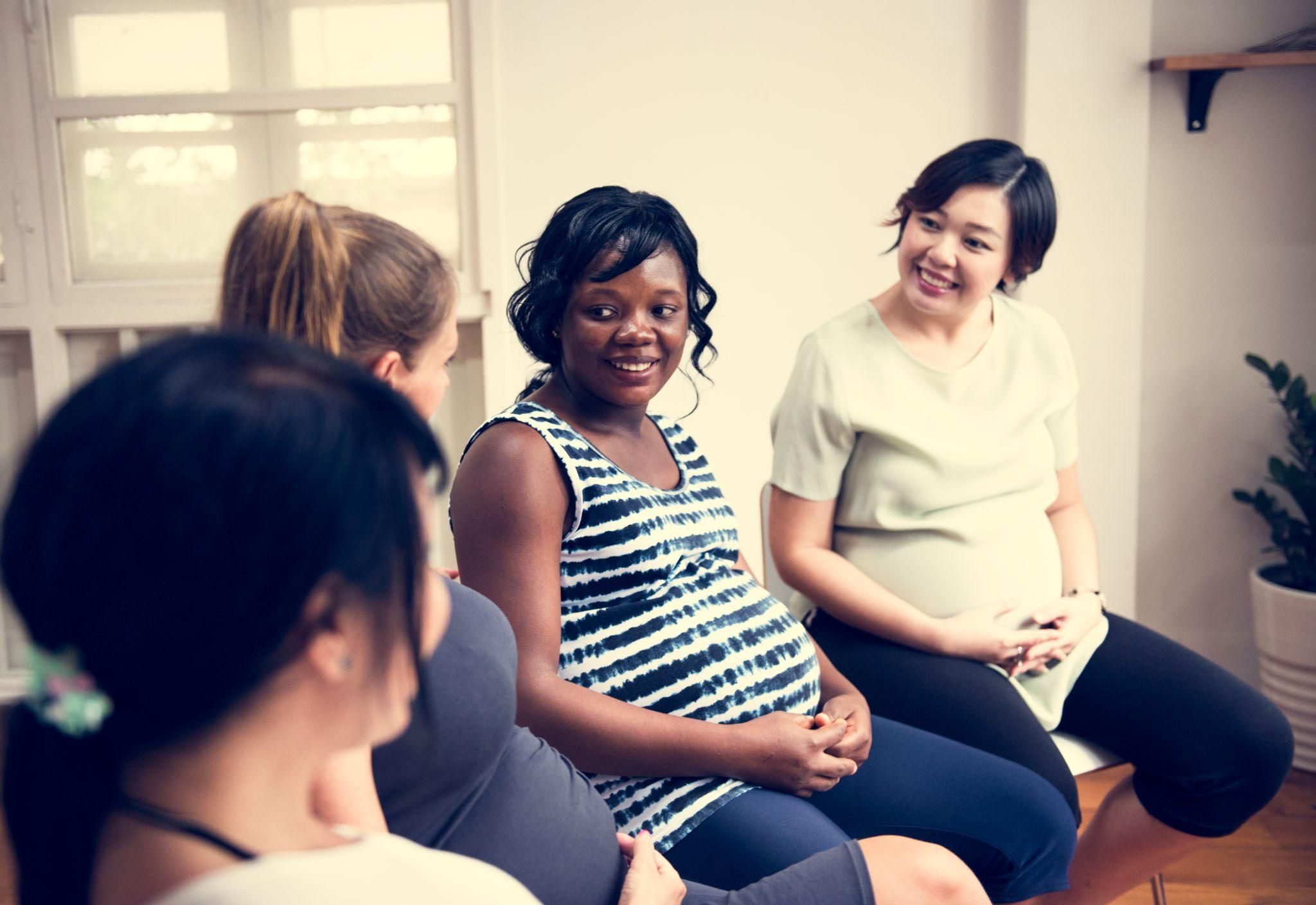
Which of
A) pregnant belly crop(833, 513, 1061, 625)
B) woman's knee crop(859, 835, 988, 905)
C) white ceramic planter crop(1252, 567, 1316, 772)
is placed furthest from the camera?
white ceramic planter crop(1252, 567, 1316, 772)

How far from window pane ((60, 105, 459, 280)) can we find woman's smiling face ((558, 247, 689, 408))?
1498 mm

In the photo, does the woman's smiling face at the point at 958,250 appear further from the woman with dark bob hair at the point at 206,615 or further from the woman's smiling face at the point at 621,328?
the woman with dark bob hair at the point at 206,615

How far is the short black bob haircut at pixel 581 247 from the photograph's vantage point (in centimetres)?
132

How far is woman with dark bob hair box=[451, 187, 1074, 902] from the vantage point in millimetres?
1159

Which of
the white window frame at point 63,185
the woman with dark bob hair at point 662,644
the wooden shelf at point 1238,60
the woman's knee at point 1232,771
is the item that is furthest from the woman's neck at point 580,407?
the wooden shelf at point 1238,60

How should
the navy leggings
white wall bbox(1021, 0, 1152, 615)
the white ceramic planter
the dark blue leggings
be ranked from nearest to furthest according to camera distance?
the dark blue leggings → the navy leggings → the white ceramic planter → white wall bbox(1021, 0, 1152, 615)

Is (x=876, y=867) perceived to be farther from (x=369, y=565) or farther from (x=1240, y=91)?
(x=1240, y=91)

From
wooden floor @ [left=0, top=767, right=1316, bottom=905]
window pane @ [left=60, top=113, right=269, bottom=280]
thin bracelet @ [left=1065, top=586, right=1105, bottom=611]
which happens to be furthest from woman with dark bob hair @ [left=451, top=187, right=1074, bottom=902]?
window pane @ [left=60, top=113, right=269, bottom=280]

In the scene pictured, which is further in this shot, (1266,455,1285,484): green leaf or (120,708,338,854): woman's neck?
(1266,455,1285,484): green leaf

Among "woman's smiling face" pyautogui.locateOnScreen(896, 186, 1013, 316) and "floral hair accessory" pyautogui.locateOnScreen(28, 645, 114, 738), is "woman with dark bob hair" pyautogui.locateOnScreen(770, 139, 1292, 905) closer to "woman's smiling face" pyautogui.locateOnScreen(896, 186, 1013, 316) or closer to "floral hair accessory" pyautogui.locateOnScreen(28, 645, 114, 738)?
"woman's smiling face" pyautogui.locateOnScreen(896, 186, 1013, 316)

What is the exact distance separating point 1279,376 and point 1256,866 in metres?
1.08

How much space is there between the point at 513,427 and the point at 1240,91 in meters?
2.21

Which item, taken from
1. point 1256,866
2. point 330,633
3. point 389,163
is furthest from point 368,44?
point 1256,866

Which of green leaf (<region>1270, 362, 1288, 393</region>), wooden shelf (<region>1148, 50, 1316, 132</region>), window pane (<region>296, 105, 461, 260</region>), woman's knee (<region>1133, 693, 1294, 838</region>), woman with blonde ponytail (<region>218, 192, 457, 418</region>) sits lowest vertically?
woman's knee (<region>1133, 693, 1294, 838</region>)
